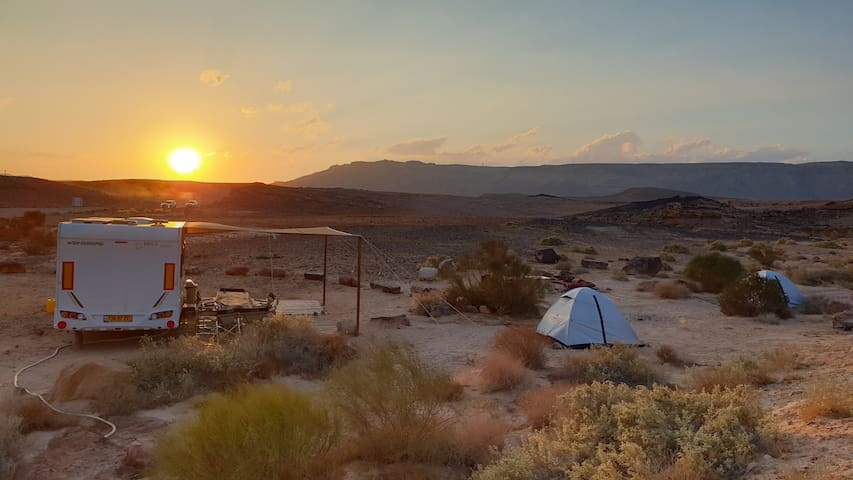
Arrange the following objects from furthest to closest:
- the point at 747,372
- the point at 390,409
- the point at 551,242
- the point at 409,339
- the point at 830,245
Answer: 1. the point at 830,245
2. the point at 551,242
3. the point at 409,339
4. the point at 747,372
5. the point at 390,409

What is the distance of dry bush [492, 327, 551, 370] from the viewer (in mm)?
10469

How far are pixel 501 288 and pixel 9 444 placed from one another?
1141 centimetres

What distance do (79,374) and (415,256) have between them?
804 inches

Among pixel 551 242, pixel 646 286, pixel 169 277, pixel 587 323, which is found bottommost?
pixel 646 286

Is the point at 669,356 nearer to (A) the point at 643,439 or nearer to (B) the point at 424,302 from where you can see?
(A) the point at 643,439

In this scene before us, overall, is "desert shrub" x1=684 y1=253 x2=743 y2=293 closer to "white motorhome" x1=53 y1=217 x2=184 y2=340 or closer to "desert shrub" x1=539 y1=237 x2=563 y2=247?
"desert shrub" x1=539 y1=237 x2=563 y2=247

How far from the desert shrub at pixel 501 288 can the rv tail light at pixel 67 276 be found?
29.7ft

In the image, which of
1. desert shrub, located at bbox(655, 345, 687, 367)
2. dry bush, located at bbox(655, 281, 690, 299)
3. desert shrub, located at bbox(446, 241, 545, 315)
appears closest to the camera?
desert shrub, located at bbox(655, 345, 687, 367)

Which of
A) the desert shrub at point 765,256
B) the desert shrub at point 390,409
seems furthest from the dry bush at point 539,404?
the desert shrub at point 765,256

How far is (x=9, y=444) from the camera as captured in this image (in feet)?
20.8

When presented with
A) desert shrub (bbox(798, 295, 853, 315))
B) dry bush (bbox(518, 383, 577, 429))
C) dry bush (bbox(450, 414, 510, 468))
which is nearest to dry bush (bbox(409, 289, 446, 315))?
dry bush (bbox(518, 383, 577, 429))

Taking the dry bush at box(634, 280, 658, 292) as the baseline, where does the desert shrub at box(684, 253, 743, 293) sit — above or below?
above

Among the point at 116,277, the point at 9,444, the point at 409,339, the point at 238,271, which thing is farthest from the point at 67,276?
the point at 238,271

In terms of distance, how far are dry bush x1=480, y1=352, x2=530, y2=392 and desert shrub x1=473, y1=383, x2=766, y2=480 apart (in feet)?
7.97
